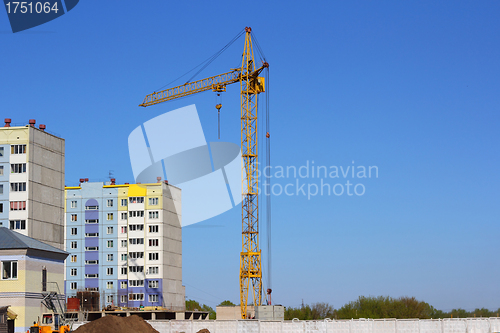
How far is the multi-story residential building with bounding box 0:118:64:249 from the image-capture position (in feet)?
277

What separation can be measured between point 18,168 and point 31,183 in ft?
10.6

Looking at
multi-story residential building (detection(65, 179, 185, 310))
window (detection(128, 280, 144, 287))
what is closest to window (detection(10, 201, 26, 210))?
multi-story residential building (detection(65, 179, 185, 310))

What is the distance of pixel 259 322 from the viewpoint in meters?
49.8

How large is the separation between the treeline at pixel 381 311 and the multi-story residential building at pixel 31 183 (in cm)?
6133

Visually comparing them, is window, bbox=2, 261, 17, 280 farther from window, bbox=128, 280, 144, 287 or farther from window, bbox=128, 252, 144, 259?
window, bbox=128, 252, 144, 259

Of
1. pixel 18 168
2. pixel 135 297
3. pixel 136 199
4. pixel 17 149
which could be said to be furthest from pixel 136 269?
pixel 17 149

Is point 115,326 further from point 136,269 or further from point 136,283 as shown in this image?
point 136,269

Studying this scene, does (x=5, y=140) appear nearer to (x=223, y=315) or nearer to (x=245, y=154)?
(x=245, y=154)

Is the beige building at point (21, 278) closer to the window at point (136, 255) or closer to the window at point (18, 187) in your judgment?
the window at point (18, 187)

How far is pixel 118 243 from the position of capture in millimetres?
128125

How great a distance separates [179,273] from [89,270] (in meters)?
20.0

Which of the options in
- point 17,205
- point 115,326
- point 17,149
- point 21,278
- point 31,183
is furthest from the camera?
point 17,149

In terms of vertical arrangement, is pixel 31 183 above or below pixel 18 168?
below

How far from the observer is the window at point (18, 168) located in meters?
86.2
